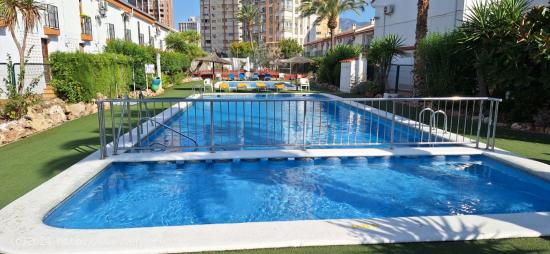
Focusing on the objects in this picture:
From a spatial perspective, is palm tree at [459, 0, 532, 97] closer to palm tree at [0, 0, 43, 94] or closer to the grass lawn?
the grass lawn

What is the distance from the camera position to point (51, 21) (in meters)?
19.9

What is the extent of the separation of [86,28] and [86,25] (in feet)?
0.62

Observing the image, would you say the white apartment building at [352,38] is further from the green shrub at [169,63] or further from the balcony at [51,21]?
the balcony at [51,21]

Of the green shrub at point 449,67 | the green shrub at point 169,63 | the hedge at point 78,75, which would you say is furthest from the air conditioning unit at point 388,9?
the hedge at point 78,75

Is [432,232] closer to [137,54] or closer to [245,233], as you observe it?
[245,233]

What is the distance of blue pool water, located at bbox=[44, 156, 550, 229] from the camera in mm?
5719

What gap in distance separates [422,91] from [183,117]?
10.1m

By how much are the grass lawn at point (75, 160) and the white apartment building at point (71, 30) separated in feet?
11.3

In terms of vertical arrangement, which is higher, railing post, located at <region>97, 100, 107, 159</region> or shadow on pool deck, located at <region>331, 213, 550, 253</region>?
railing post, located at <region>97, 100, 107, 159</region>

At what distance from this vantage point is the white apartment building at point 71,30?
15.8m

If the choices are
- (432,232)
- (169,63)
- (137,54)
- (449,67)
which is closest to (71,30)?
(137,54)

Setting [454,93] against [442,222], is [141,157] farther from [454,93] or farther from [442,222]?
[454,93]

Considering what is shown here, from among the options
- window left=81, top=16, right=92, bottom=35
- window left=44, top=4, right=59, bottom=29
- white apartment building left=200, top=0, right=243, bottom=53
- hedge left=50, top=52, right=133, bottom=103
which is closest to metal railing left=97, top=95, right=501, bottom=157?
hedge left=50, top=52, right=133, bottom=103

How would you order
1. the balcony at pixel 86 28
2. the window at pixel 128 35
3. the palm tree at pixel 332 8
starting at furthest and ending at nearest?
the palm tree at pixel 332 8
the window at pixel 128 35
the balcony at pixel 86 28
